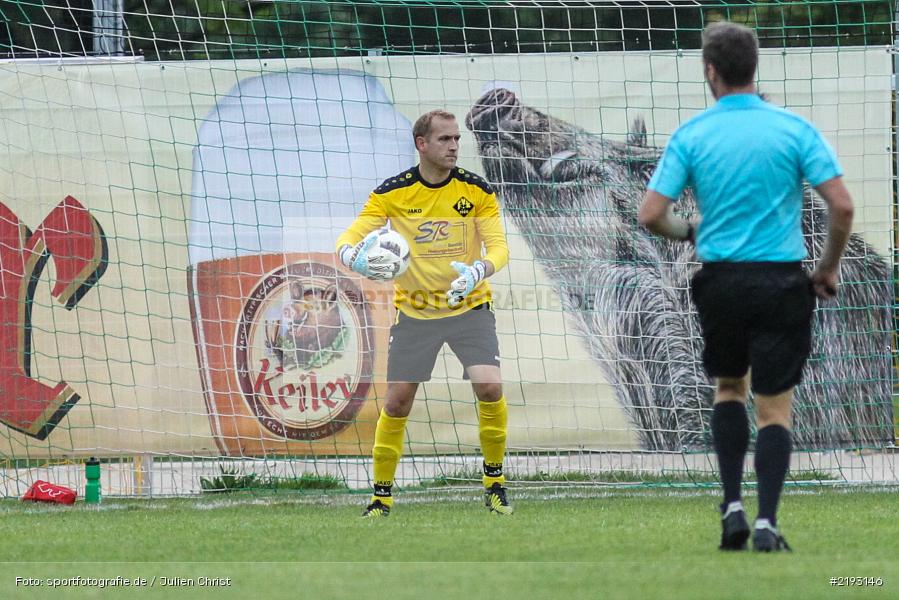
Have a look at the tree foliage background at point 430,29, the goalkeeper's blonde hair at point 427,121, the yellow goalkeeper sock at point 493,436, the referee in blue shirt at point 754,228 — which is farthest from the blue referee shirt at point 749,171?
the tree foliage background at point 430,29

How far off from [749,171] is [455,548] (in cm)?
163

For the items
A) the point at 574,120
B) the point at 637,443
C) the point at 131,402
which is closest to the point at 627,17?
A: the point at 574,120

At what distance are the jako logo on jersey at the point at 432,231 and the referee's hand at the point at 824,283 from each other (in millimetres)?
2441

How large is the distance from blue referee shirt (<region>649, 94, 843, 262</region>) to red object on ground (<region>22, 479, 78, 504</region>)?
14.5ft

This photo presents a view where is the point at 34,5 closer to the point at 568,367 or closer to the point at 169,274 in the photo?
the point at 169,274

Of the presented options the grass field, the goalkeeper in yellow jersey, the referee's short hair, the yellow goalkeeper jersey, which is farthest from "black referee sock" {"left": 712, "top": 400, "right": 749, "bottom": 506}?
the yellow goalkeeper jersey

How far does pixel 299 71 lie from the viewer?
7.74 meters

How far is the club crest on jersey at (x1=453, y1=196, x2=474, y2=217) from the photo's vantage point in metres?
6.24

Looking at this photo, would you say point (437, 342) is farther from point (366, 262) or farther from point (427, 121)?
point (427, 121)

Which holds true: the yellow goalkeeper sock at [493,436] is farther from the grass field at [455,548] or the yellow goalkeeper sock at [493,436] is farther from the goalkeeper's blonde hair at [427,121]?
the goalkeeper's blonde hair at [427,121]

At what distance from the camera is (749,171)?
13.3ft

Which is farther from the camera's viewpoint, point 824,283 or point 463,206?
point 463,206

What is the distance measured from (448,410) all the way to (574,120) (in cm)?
192

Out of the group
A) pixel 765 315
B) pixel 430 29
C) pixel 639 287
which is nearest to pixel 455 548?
pixel 765 315
